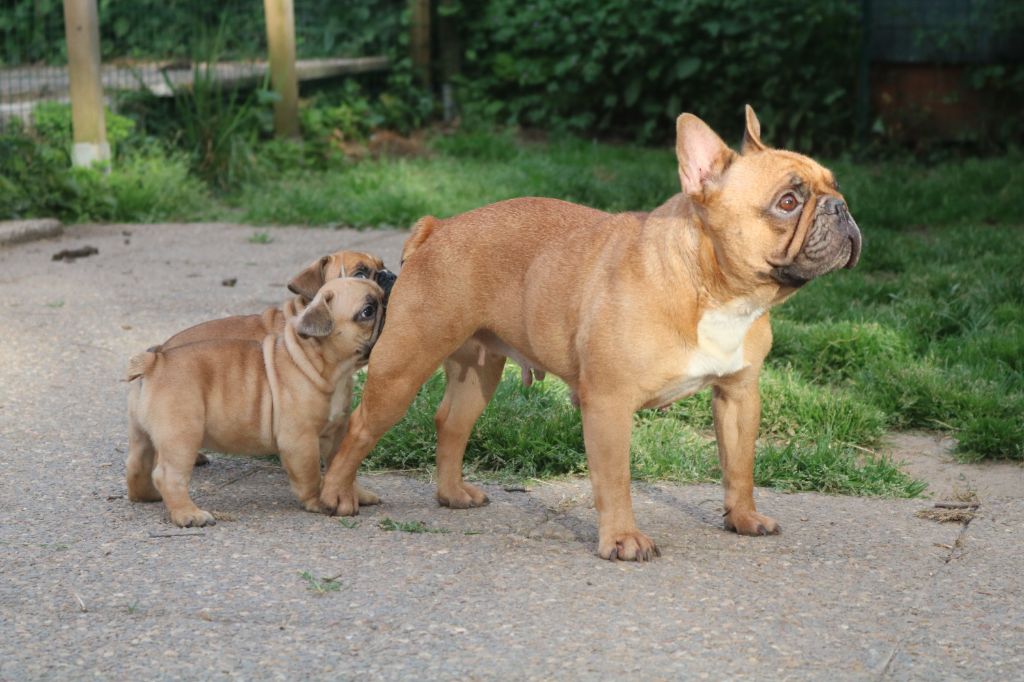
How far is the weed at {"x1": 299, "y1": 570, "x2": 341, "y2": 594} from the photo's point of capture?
3.98 metres

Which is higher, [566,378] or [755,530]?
[566,378]

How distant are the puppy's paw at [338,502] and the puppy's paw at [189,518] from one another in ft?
1.41

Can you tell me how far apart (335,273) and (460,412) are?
861 millimetres

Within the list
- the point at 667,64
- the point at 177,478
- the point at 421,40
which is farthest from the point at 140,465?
the point at 421,40

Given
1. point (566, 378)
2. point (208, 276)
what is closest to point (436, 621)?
point (566, 378)

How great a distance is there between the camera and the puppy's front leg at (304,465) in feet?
15.9

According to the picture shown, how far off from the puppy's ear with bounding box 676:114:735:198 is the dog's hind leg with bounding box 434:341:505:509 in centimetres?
116

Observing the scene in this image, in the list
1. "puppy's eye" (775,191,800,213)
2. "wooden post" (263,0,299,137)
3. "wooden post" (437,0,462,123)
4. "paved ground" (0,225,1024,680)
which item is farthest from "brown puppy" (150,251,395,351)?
"wooden post" (437,0,462,123)

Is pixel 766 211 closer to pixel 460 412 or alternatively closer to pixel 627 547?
pixel 627 547

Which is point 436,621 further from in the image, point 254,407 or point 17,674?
point 254,407

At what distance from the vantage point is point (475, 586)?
13.3 feet

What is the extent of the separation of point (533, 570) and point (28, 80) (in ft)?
32.6

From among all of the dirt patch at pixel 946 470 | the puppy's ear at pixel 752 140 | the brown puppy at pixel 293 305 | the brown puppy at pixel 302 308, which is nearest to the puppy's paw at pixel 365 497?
the brown puppy at pixel 302 308

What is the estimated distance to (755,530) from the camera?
14.9ft
